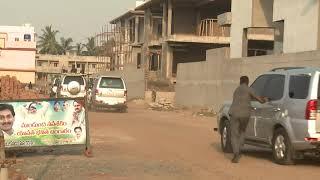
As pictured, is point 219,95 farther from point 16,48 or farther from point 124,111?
point 16,48

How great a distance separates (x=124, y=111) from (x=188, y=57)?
945 inches

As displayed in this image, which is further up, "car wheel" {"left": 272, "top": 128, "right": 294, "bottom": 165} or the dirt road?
"car wheel" {"left": 272, "top": 128, "right": 294, "bottom": 165}

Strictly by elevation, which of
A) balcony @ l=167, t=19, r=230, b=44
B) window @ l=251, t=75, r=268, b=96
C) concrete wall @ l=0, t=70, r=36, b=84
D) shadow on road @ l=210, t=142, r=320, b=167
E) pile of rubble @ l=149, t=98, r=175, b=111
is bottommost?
pile of rubble @ l=149, t=98, r=175, b=111

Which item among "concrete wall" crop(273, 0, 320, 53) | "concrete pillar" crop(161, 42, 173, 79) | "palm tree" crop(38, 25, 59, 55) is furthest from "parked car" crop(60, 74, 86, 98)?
"palm tree" crop(38, 25, 59, 55)

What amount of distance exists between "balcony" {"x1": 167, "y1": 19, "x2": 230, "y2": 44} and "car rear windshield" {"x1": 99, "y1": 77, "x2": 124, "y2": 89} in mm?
18857

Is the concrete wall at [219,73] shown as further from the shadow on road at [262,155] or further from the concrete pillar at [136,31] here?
the concrete pillar at [136,31]

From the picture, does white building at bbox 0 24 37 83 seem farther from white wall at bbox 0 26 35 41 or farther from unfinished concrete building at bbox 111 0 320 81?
unfinished concrete building at bbox 111 0 320 81

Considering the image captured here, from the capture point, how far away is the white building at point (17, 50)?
25797mm

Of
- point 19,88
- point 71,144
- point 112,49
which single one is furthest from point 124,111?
point 112,49

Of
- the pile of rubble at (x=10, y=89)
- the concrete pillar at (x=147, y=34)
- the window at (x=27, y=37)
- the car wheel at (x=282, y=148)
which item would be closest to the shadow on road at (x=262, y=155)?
the car wheel at (x=282, y=148)

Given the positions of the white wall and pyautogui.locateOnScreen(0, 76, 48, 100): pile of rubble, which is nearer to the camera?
pyautogui.locateOnScreen(0, 76, 48, 100): pile of rubble

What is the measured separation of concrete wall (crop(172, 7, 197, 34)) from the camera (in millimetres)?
57344

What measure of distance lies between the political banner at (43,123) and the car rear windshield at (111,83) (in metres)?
20.1

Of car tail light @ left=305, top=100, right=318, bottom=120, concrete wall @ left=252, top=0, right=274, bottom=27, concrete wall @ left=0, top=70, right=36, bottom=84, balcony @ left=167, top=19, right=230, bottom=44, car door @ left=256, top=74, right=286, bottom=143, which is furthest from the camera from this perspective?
balcony @ left=167, top=19, right=230, bottom=44
